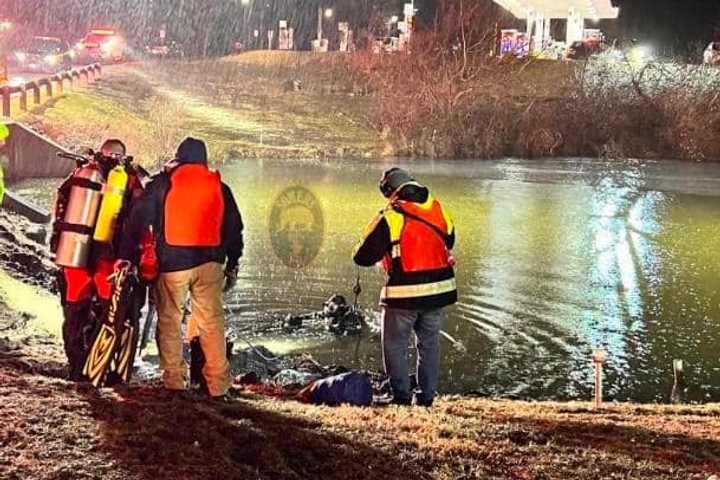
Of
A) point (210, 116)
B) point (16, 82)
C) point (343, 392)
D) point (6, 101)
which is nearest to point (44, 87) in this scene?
point (16, 82)

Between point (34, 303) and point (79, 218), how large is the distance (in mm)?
5944

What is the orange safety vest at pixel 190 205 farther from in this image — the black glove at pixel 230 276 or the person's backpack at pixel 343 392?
the person's backpack at pixel 343 392

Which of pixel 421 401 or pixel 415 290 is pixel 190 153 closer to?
pixel 415 290

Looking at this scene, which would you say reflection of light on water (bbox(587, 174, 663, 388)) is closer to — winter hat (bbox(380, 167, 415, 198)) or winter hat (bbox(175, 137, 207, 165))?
winter hat (bbox(380, 167, 415, 198))

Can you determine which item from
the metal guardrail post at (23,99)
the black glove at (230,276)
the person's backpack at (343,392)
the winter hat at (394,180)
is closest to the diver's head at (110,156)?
the black glove at (230,276)

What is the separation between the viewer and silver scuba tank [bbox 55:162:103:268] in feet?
20.1

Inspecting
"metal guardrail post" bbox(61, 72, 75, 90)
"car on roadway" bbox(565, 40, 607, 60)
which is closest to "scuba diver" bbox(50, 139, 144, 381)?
"metal guardrail post" bbox(61, 72, 75, 90)

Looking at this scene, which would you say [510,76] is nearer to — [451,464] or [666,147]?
[666,147]

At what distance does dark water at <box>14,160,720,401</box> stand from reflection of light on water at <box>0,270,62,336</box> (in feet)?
9.66

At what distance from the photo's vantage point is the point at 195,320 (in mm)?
6285

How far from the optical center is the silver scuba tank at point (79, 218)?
6.13 m

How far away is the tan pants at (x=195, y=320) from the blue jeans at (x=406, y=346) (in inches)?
56.0

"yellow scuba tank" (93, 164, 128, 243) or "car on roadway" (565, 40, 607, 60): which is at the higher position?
"car on roadway" (565, 40, 607, 60)

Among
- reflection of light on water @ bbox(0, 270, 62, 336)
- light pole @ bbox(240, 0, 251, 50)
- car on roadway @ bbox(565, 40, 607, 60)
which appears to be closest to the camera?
reflection of light on water @ bbox(0, 270, 62, 336)
